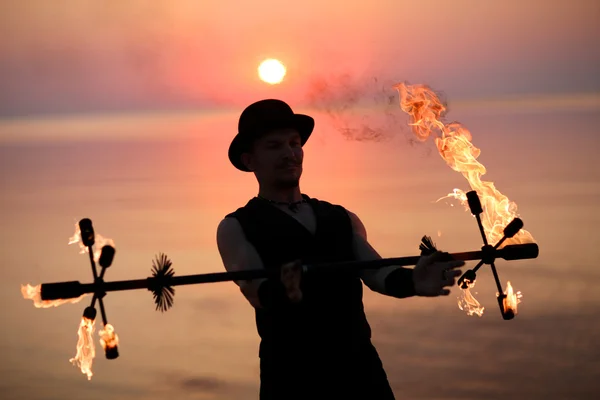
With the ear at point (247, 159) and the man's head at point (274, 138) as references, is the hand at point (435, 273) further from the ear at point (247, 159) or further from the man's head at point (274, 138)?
the ear at point (247, 159)

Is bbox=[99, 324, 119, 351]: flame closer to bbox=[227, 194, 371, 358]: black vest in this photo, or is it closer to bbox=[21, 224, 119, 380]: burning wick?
bbox=[21, 224, 119, 380]: burning wick

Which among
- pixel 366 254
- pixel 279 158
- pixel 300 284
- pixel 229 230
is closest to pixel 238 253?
pixel 229 230

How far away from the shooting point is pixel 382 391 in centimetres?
759

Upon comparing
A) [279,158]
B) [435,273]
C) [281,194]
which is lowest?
[435,273]

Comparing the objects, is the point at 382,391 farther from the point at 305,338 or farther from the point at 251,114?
the point at 251,114

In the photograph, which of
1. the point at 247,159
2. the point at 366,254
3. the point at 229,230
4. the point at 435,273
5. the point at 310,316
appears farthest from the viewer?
the point at 247,159

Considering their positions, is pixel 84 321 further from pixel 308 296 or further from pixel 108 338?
pixel 308 296

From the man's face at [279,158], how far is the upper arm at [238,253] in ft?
1.50

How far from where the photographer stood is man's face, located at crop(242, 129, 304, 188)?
777cm

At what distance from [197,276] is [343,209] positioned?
1.71 meters

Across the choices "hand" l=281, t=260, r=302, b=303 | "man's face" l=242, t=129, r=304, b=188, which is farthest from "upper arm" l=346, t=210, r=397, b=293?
"hand" l=281, t=260, r=302, b=303

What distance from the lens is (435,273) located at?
702 cm

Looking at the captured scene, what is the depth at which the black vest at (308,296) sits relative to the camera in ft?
24.4

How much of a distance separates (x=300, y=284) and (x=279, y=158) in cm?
106
